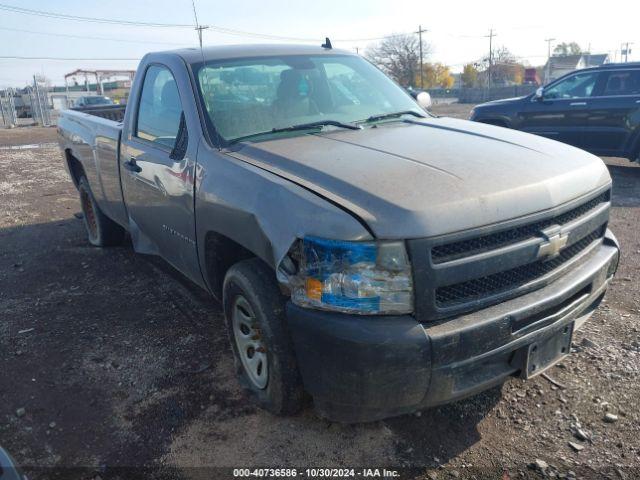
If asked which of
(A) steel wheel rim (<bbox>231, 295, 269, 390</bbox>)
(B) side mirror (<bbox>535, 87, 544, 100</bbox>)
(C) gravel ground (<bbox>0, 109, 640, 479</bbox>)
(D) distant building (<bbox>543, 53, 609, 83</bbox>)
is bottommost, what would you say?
(C) gravel ground (<bbox>0, 109, 640, 479</bbox>)

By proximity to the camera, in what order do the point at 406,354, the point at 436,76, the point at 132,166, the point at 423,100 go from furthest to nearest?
the point at 436,76, the point at 423,100, the point at 132,166, the point at 406,354

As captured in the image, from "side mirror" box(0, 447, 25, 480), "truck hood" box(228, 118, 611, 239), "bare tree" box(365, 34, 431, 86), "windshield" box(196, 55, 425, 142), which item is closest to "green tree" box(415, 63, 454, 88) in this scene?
"bare tree" box(365, 34, 431, 86)

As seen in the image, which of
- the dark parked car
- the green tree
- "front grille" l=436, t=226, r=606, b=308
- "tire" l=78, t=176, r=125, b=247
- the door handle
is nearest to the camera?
"front grille" l=436, t=226, r=606, b=308

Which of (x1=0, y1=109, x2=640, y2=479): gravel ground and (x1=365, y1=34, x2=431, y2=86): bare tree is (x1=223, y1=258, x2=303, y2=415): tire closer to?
(x1=0, y1=109, x2=640, y2=479): gravel ground

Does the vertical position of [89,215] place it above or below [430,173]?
below

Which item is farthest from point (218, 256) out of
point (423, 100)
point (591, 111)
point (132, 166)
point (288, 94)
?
point (591, 111)

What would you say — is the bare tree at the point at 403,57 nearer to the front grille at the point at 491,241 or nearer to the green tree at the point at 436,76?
the green tree at the point at 436,76

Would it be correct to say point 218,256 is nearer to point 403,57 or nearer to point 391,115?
point 391,115

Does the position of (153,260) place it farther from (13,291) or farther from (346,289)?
(346,289)

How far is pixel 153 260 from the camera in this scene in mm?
5609

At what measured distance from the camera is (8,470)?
→ 1.67m

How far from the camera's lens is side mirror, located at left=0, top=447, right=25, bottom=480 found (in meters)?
1.65

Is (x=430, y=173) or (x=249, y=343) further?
(x=249, y=343)

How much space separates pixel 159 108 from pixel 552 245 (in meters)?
2.78
